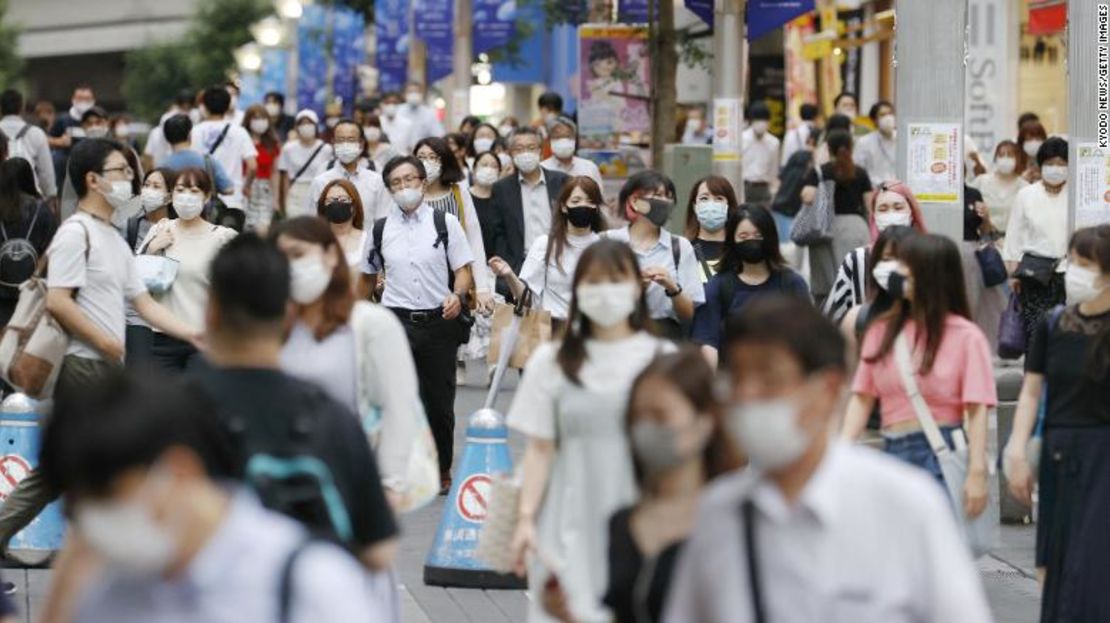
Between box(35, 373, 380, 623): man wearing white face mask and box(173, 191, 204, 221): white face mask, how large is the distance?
6907mm

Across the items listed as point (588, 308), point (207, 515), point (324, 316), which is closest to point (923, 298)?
point (588, 308)

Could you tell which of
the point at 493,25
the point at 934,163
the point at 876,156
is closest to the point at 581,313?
the point at 934,163

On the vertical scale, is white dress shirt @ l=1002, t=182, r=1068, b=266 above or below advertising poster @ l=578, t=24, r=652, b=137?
below

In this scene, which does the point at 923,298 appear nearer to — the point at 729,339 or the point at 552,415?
the point at 552,415

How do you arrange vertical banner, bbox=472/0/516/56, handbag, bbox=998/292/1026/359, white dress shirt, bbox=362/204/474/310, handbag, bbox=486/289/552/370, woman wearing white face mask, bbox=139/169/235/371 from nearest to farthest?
1. woman wearing white face mask, bbox=139/169/235/371
2. handbag, bbox=486/289/552/370
3. white dress shirt, bbox=362/204/474/310
4. handbag, bbox=998/292/1026/359
5. vertical banner, bbox=472/0/516/56

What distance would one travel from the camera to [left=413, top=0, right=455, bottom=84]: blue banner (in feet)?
134

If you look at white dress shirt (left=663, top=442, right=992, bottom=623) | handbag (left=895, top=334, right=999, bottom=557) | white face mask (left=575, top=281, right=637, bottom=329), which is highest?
white face mask (left=575, top=281, right=637, bottom=329)

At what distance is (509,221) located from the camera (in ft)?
52.8

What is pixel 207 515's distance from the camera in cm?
409

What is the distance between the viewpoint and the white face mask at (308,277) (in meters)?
6.95

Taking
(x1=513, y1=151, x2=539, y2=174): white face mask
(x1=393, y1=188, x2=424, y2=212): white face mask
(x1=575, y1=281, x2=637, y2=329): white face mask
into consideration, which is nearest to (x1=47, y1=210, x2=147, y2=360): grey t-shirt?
(x1=393, y1=188, x2=424, y2=212): white face mask

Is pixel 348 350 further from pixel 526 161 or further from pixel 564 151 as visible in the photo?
pixel 564 151

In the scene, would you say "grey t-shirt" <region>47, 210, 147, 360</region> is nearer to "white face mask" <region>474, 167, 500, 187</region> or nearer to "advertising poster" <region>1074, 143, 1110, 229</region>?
"advertising poster" <region>1074, 143, 1110, 229</region>

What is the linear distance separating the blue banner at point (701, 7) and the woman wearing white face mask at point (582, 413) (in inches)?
752
